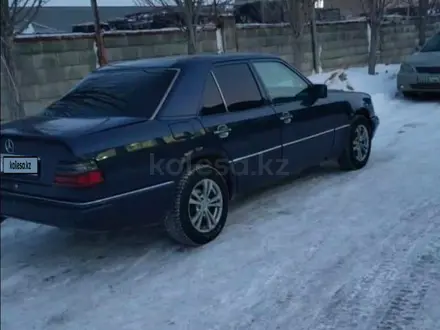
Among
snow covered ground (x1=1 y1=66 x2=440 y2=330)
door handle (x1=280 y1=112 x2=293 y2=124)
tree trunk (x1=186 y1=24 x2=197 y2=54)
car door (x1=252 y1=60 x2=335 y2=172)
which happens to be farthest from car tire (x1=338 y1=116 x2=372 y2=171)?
tree trunk (x1=186 y1=24 x2=197 y2=54)

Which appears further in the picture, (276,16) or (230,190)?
(276,16)

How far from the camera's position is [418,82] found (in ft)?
39.3

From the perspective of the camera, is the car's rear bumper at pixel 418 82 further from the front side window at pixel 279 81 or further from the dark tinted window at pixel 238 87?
the dark tinted window at pixel 238 87

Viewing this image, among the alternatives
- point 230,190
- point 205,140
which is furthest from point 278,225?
point 205,140

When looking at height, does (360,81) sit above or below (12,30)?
below

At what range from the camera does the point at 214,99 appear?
15.6 ft

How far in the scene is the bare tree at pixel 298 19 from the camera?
13.2 m

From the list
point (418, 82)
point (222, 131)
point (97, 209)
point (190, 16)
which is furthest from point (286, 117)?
point (418, 82)

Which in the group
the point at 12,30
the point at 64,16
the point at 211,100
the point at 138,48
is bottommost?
the point at 211,100

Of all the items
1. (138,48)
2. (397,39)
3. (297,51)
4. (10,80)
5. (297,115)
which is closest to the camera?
(297,115)

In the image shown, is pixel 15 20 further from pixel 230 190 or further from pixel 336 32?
pixel 336 32

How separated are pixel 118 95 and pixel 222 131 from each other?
914 mm

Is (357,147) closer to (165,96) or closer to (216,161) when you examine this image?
(216,161)

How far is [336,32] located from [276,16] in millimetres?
1736
